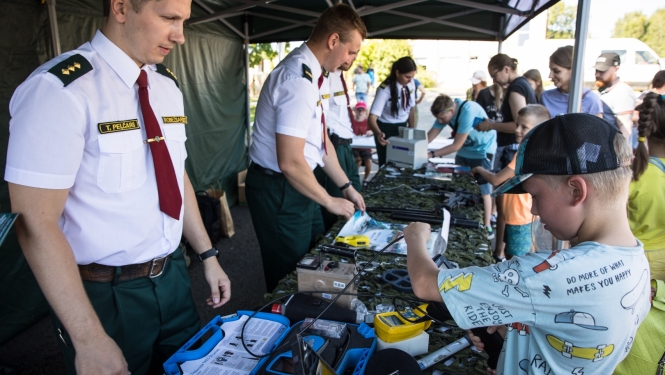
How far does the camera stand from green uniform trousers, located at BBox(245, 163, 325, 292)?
2.42 meters

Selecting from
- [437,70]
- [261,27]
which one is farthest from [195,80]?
[437,70]

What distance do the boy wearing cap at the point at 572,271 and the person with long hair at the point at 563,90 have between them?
3398 mm

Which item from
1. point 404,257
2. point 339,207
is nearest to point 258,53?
point 339,207

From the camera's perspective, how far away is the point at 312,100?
2256mm

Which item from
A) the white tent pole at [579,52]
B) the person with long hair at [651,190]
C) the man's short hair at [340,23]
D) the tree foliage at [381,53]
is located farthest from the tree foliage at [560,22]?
the man's short hair at [340,23]

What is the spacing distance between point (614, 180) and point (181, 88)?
4.89 meters

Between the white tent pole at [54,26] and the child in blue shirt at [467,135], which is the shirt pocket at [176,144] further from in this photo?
the child in blue shirt at [467,135]

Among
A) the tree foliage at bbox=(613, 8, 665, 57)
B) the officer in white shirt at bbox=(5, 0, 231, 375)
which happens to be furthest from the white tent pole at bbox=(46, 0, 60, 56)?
the tree foliage at bbox=(613, 8, 665, 57)

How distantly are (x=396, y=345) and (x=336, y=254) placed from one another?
0.85 metres

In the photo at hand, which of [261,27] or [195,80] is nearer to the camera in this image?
[195,80]

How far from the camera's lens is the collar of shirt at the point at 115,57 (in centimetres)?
132

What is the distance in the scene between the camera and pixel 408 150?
4.12 m

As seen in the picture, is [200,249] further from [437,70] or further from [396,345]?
[437,70]

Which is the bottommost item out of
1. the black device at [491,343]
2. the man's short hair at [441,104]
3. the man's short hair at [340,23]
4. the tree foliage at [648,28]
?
the black device at [491,343]
